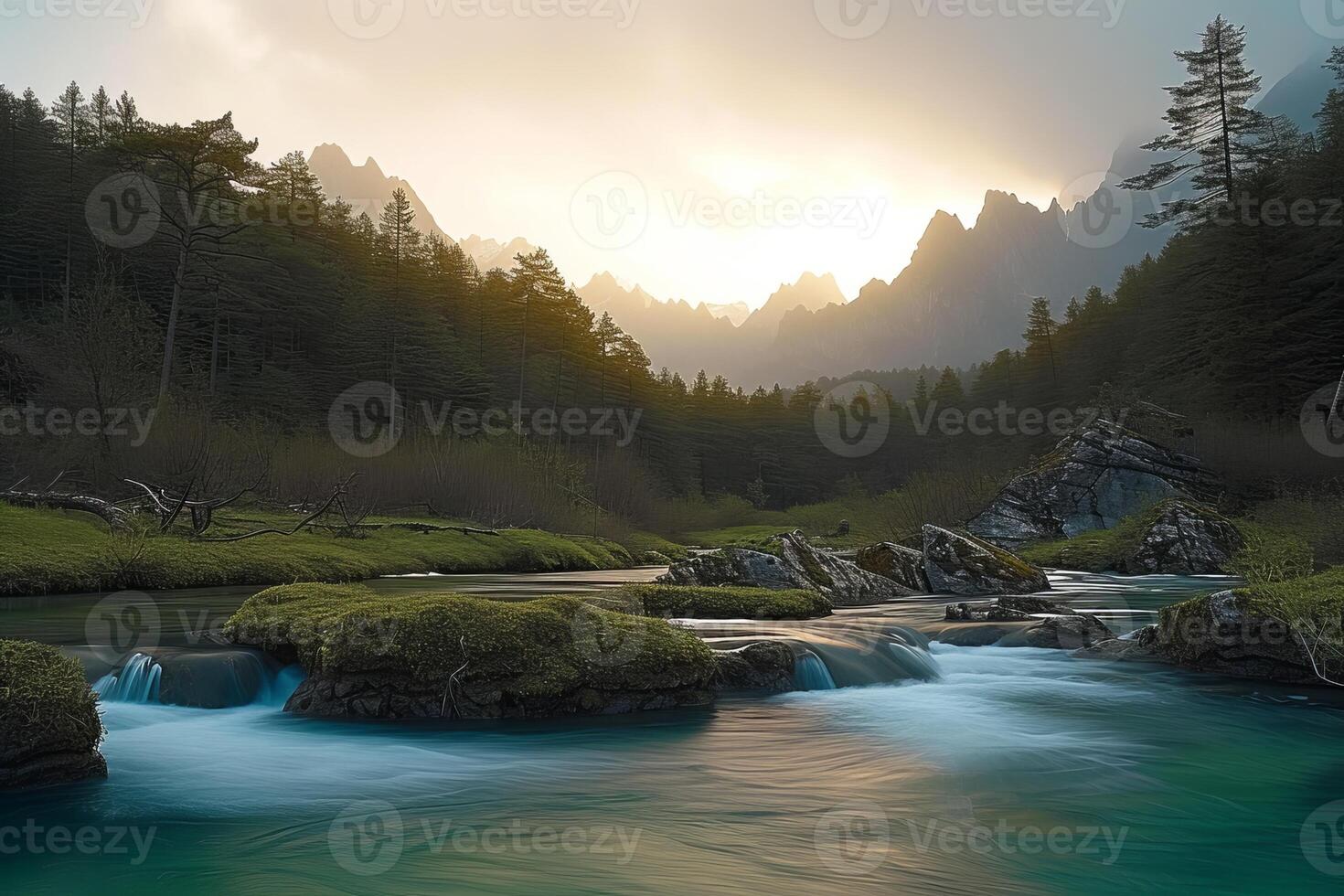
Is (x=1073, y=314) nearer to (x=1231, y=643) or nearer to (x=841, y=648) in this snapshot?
(x=1231, y=643)

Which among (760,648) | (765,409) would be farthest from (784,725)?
(765,409)

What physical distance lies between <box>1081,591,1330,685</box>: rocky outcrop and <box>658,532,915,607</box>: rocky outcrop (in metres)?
5.38

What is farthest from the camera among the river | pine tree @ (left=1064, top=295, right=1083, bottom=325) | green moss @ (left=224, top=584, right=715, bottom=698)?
pine tree @ (left=1064, top=295, right=1083, bottom=325)

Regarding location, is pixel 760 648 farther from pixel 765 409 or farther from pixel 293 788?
pixel 765 409

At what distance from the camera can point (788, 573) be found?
13.3 m

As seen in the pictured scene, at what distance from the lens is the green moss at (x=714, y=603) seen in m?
9.95

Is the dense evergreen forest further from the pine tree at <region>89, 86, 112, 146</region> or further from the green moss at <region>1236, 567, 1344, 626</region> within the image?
the green moss at <region>1236, 567, 1344, 626</region>

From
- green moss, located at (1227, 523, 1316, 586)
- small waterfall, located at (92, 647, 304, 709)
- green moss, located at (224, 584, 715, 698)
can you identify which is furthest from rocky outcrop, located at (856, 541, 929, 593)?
small waterfall, located at (92, 647, 304, 709)

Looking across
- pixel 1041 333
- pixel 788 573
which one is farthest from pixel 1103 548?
pixel 1041 333

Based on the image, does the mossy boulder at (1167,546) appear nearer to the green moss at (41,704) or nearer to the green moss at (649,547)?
the green moss at (649,547)

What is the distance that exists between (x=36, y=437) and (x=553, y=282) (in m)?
37.8

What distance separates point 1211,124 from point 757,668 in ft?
133

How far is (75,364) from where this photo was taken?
2261 centimetres

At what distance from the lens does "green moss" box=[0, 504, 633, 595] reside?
1399 cm
